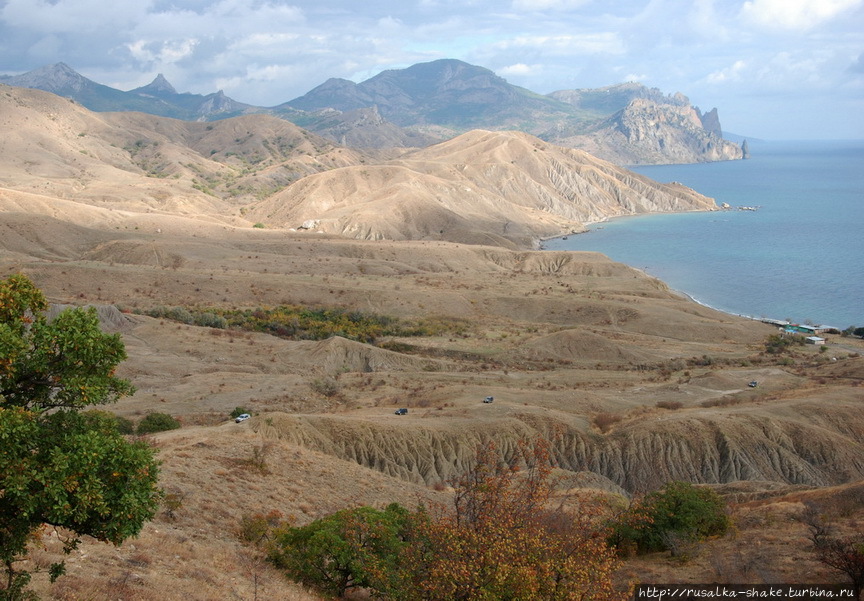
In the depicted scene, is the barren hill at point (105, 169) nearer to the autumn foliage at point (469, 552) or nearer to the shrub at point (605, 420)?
the shrub at point (605, 420)

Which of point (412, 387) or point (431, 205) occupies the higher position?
point (431, 205)

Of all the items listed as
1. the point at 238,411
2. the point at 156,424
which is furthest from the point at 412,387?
the point at 156,424

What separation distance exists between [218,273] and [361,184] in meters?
84.2

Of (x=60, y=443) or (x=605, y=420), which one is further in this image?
(x=605, y=420)

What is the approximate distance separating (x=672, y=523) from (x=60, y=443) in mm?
19669

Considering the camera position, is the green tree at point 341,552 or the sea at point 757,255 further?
the sea at point 757,255

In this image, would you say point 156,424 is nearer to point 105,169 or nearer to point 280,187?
point 105,169

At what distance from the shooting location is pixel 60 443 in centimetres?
1030

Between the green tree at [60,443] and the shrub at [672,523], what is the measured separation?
672 inches

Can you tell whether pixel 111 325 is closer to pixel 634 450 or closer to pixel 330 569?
pixel 634 450

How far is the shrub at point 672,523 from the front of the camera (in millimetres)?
23438

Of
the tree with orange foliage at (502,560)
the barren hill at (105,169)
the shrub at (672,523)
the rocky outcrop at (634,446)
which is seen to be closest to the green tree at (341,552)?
the tree with orange foliage at (502,560)

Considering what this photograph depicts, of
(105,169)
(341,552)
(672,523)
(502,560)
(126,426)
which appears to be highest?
(105,169)

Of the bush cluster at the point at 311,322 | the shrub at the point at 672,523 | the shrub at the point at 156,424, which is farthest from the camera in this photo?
the bush cluster at the point at 311,322
